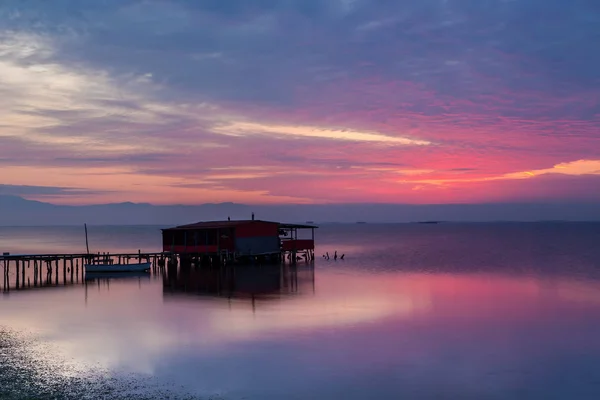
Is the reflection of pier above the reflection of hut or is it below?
below

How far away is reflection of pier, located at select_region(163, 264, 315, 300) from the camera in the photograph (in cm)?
4288

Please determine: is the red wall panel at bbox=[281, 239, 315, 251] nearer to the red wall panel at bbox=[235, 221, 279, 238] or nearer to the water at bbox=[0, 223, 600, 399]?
the red wall panel at bbox=[235, 221, 279, 238]

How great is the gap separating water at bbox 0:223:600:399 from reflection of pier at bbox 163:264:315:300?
31 cm

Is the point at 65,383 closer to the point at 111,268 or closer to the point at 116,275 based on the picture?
the point at 116,275

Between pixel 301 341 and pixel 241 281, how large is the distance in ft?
80.5

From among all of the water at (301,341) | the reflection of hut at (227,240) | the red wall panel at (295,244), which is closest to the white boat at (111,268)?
the reflection of hut at (227,240)

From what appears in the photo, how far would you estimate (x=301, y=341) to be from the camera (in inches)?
1026

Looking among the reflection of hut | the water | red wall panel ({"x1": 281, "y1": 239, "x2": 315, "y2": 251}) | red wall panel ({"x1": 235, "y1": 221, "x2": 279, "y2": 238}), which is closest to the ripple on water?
the water

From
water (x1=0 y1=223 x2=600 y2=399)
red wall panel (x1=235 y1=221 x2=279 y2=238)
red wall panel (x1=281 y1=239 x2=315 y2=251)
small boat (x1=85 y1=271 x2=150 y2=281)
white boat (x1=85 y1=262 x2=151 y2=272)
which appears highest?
red wall panel (x1=235 y1=221 x2=279 y2=238)

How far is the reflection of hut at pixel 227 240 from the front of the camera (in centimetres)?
6450

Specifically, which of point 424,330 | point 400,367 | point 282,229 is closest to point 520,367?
point 400,367

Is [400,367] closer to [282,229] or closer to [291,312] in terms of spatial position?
[291,312]

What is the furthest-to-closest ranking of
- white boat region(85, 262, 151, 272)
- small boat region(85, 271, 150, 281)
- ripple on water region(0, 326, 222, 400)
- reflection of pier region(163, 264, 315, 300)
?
white boat region(85, 262, 151, 272)
small boat region(85, 271, 150, 281)
reflection of pier region(163, 264, 315, 300)
ripple on water region(0, 326, 222, 400)

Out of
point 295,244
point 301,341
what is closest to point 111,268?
point 295,244
